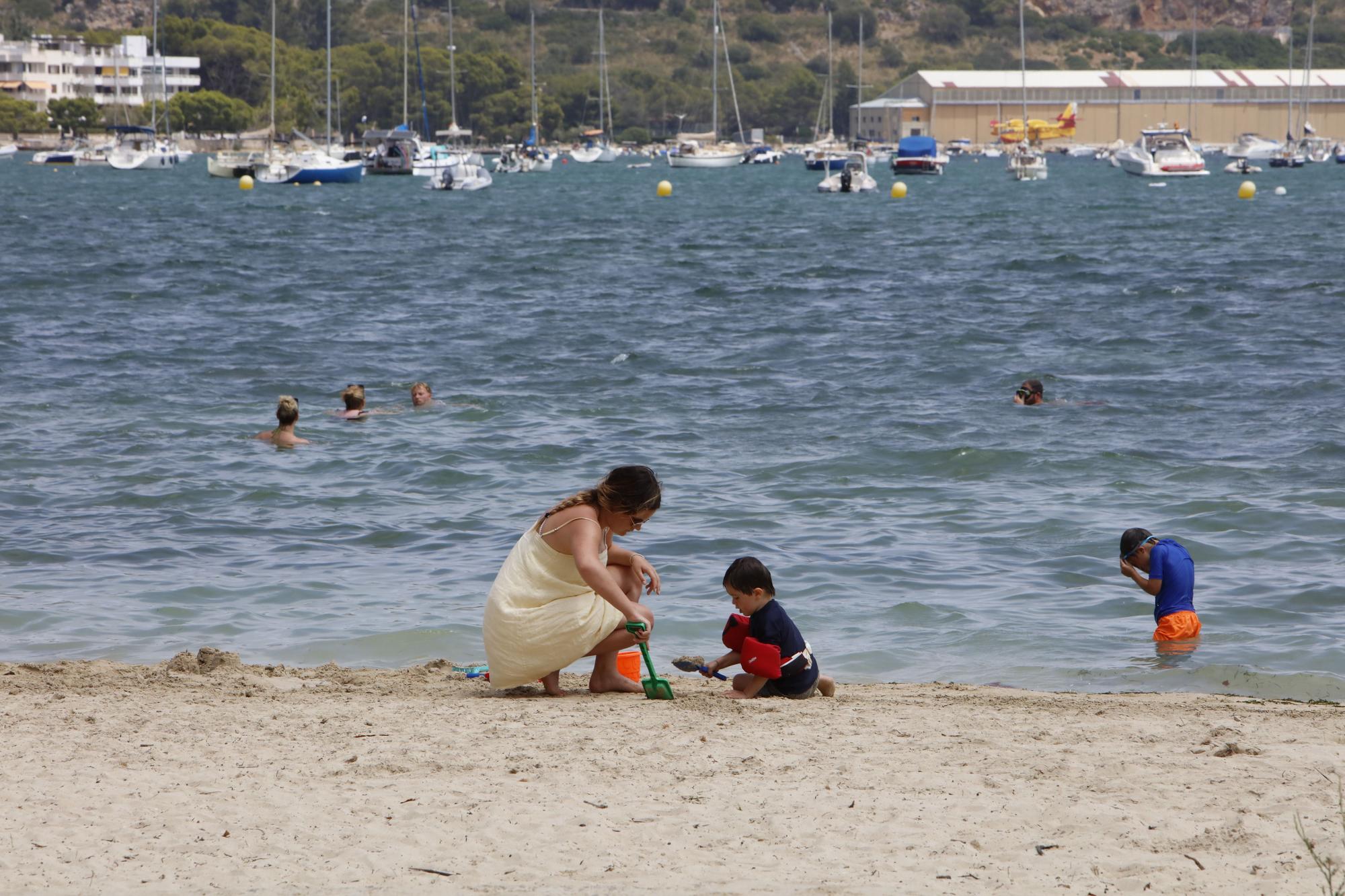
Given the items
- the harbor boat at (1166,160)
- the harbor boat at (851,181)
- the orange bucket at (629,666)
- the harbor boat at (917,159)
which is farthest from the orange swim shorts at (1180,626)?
the harbor boat at (917,159)

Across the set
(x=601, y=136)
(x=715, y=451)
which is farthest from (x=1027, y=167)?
(x=715, y=451)

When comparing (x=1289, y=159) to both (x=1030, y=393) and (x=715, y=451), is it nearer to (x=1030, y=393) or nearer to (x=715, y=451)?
(x=1030, y=393)

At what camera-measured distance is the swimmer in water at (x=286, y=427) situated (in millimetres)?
11969

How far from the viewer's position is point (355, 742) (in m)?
5.15

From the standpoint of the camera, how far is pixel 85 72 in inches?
5669

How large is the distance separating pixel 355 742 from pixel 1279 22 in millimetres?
206848

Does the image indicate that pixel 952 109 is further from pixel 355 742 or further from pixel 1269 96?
pixel 355 742

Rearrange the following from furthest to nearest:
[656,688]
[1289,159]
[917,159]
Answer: [1289,159] → [917,159] → [656,688]

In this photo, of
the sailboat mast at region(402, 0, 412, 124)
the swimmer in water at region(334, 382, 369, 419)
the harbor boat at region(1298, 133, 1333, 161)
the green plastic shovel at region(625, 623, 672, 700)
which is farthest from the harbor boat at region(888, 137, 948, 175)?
the green plastic shovel at region(625, 623, 672, 700)

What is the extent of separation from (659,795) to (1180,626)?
12.1 ft

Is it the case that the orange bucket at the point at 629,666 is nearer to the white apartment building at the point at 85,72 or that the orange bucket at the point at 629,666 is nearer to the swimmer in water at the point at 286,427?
the swimmer in water at the point at 286,427

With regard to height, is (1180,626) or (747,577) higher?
(747,577)

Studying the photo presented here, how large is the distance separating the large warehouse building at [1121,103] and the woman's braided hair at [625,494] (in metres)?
134

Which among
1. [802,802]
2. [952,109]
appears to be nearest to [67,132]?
[952,109]
